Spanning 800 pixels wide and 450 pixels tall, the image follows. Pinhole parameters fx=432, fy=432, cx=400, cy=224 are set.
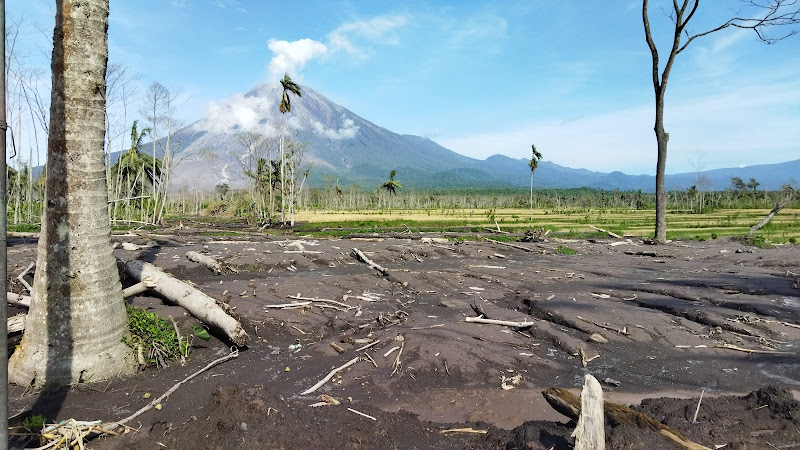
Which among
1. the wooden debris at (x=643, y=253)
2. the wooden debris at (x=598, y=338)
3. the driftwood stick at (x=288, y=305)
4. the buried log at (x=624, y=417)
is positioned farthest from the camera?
the wooden debris at (x=643, y=253)

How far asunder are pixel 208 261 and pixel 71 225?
908 centimetres

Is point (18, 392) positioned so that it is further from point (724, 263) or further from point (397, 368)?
point (724, 263)

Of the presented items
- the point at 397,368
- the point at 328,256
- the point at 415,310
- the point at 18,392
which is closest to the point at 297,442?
the point at 397,368

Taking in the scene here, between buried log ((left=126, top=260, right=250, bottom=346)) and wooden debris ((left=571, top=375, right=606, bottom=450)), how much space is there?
597cm

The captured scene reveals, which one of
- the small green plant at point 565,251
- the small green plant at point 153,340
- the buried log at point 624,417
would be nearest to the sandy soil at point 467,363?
the buried log at point 624,417

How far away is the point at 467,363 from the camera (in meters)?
6.95

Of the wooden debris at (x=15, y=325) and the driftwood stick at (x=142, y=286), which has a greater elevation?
the driftwood stick at (x=142, y=286)

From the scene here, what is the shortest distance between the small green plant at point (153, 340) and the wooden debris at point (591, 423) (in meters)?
6.11

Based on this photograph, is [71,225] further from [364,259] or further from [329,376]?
[364,259]

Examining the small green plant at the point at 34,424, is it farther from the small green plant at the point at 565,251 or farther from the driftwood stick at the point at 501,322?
the small green plant at the point at 565,251

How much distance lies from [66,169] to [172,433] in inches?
146

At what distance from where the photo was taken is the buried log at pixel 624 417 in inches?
144

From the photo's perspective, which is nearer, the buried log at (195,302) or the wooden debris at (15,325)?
the wooden debris at (15,325)

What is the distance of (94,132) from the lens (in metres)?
5.87
